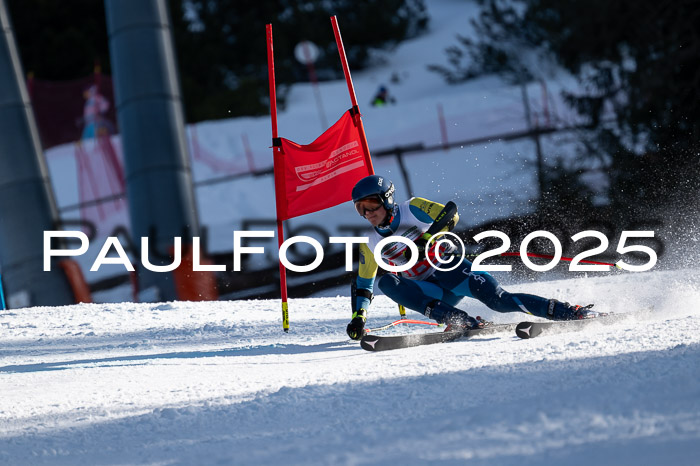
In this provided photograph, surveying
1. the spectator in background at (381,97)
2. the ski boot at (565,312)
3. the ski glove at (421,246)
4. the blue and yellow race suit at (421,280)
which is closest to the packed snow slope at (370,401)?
the ski boot at (565,312)

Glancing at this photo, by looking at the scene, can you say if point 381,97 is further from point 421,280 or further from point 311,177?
point 421,280

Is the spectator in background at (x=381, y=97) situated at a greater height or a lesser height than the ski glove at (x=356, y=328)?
greater

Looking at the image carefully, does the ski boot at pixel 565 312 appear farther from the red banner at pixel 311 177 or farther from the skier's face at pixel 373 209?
the red banner at pixel 311 177

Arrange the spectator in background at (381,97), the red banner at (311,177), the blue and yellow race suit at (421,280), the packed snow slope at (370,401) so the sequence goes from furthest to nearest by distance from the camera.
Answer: the spectator in background at (381,97), the red banner at (311,177), the blue and yellow race suit at (421,280), the packed snow slope at (370,401)

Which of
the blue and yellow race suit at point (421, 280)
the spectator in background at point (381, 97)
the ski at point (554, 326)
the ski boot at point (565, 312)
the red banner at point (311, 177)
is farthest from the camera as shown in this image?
the spectator in background at point (381, 97)

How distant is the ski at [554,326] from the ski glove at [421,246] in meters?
0.83

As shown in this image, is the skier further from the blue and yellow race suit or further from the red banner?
the red banner

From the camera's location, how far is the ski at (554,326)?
196 inches

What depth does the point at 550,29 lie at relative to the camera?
75.2 feet

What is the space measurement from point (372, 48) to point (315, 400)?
39.5 metres

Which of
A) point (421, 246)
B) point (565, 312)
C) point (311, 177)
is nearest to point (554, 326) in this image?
point (565, 312)

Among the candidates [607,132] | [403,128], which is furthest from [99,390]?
[403,128]

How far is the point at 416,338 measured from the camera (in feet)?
17.4

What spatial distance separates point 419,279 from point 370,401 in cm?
230
